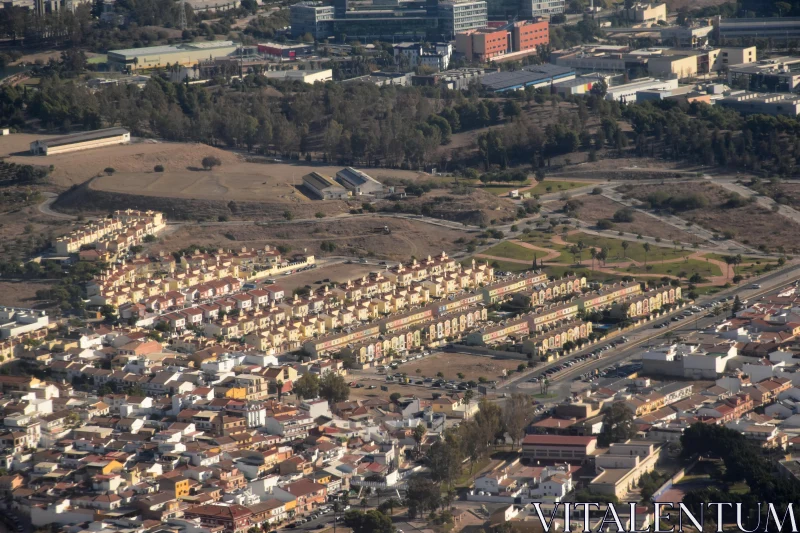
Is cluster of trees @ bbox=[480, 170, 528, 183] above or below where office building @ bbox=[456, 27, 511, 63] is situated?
below

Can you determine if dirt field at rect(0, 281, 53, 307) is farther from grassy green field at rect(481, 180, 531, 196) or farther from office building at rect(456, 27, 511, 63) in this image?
office building at rect(456, 27, 511, 63)

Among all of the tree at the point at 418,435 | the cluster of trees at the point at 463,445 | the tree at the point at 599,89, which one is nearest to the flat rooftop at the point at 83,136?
the tree at the point at 599,89

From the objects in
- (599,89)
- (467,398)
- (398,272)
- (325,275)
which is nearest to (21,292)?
(325,275)

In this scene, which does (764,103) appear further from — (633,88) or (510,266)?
(510,266)

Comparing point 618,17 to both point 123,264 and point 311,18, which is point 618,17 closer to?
point 311,18

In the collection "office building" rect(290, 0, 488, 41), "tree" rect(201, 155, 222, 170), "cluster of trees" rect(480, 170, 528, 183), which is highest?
"office building" rect(290, 0, 488, 41)

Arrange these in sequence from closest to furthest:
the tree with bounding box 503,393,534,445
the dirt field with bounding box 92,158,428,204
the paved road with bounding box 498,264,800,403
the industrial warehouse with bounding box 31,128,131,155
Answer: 1. the tree with bounding box 503,393,534,445
2. the paved road with bounding box 498,264,800,403
3. the dirt field with bounding box 92,158,428,204
4. the industrial warehouse with bounding box 31,128,131,155

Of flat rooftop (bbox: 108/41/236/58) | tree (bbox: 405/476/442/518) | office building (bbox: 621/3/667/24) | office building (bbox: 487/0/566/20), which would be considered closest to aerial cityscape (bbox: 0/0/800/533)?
tree (bbox: 405/476/442/518)

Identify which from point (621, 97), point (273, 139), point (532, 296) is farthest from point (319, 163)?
point (532, 296)
